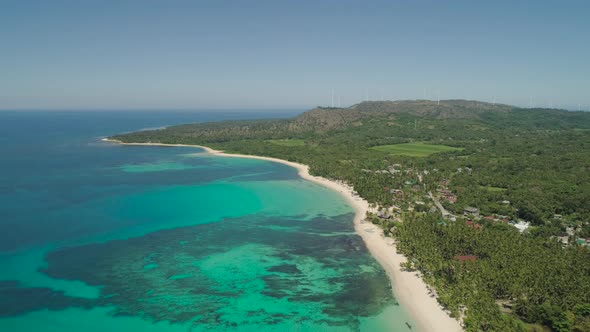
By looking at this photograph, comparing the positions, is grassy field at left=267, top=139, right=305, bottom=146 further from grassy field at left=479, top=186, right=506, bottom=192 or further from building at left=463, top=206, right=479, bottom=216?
building at left=463, top=206, right=479, bottom=216

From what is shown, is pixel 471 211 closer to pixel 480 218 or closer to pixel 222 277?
pixel 480 218

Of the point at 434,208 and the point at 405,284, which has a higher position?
the point at 434,208

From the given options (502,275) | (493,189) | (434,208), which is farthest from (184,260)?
(493,189)

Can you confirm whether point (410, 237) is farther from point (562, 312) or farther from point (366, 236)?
point (562, 312)

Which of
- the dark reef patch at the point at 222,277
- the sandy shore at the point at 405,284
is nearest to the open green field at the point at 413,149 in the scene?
the sandy shore at the point at 405,284

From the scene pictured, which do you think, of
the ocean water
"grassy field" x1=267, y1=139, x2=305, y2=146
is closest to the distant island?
the ocean water

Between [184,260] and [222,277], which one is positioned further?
[184,260]
